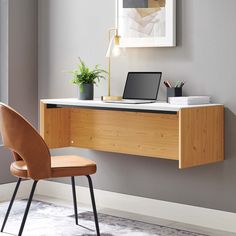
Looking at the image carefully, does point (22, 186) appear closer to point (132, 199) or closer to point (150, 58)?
point (132, 199)

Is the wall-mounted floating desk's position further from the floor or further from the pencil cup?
the floor

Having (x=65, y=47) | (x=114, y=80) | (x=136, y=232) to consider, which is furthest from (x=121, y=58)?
(x=136, y=232)

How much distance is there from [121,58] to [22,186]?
4.26 ft

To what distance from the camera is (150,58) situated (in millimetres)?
4020

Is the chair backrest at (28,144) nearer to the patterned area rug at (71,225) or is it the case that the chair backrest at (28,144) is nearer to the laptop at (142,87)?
the patterned area rug at (71,225)

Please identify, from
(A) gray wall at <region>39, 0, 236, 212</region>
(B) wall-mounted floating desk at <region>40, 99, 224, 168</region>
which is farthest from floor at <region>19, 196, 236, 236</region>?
(B) wall-mounted floating desk at <region>40, 99, 224, 168</region>

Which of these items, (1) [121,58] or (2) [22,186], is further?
(2) [22,186]

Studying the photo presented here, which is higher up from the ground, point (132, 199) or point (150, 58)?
point (150, 58)

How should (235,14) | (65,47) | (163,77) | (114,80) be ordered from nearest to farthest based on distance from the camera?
(235,14), (163,77), (114,80), (65,47)

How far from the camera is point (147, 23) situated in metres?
3.96

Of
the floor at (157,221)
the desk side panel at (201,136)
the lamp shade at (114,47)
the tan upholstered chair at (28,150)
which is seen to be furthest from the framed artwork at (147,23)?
the floor at (157,221)

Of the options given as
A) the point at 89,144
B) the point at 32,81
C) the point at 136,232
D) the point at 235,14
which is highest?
the point at 235,14

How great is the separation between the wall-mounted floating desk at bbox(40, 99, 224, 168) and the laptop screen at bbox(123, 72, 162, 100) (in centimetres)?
12

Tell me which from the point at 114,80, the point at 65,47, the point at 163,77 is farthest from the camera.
Result: the point at 65,47
